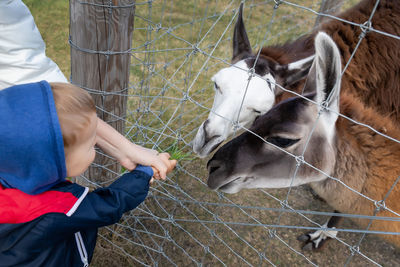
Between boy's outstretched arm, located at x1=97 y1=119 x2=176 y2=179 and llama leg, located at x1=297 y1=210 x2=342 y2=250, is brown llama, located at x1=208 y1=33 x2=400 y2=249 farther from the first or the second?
llama leg, located at x1=297 y1=210 x2=342 y2=250

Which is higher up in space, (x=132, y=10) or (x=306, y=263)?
(x=132, y=10)

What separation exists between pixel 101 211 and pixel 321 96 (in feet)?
3.90

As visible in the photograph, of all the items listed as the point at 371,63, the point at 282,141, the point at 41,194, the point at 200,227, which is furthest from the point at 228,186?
the point at 371,63

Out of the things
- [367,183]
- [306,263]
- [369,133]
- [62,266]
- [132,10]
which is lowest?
[306,263]

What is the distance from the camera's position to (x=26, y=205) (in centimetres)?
119

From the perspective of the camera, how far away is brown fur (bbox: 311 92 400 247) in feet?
5.76

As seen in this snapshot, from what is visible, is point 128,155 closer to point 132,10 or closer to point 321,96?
point 132,10

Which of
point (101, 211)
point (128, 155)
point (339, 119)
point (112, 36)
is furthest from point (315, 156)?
point (112, 36)

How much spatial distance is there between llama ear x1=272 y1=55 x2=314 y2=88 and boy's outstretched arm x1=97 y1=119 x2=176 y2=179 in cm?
132

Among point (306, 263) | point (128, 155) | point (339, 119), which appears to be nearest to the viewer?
point (128, 155)

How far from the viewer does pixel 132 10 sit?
1.80 metres

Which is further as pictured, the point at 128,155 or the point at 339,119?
the point at 339,119

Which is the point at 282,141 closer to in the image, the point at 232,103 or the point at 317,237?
the point at 232,103

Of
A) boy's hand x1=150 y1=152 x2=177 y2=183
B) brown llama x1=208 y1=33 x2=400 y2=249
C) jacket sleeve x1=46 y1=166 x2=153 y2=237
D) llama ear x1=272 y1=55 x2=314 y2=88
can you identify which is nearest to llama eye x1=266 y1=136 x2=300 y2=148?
brown llama x1=208 y1=33 x2=400 y2=249
